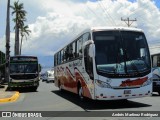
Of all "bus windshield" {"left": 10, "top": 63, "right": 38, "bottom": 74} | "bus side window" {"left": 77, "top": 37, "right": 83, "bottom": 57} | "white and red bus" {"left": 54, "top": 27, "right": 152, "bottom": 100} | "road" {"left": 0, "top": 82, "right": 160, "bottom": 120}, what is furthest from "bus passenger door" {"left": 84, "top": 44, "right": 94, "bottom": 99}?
"bus windshield" {"left": 10, "top": 63, "right": 38, "bottom": 74}

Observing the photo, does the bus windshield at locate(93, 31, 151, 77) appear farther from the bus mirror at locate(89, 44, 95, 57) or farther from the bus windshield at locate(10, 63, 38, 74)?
the bus windshield at locate(10, 63, 38, 74)

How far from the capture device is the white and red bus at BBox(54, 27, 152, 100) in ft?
49.2

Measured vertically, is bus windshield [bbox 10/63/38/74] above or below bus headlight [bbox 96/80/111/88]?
above

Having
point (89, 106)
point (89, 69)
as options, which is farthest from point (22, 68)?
point (89, 69)

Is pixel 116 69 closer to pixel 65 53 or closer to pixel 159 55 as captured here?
pixel 65 53

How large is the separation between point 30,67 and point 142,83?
51.6 ft

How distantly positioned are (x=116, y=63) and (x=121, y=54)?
19.1 inches

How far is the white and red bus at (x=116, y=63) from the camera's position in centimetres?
1501

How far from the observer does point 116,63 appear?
15.2 meters

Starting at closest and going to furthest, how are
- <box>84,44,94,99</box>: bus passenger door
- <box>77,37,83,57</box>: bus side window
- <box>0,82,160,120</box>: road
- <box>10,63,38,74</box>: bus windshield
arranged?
<box>0,82,160,120</box>: road, <box>84,44,94,99</box>: bus passenger door, <box>77,37,83,57</box>: bus side window, <box>10,63,38,74</box>: bus windshield

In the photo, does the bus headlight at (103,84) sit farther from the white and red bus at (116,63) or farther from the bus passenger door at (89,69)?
the bus passenger door at (89,69)

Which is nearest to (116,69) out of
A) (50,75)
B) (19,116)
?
(19,116)

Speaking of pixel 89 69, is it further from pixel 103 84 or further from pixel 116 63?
pixel 116 63

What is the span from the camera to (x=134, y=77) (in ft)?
50.0
